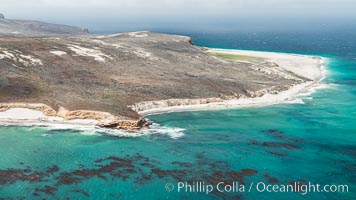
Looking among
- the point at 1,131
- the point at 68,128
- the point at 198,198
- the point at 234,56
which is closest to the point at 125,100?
the point at 68,128

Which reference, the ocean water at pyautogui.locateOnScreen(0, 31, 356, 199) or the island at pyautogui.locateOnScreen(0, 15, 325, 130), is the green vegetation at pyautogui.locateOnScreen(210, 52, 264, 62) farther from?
the ocean water at pyautogui.locateOnScreen(0, 31, 356, 199)

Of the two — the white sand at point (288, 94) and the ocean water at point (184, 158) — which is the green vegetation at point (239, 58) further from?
the ocean water at point (184, 158)

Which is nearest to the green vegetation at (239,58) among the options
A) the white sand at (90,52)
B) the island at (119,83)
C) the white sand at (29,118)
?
the island at (119,83)

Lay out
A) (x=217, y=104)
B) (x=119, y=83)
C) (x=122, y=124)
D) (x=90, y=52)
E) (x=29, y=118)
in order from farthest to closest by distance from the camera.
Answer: (x=90, y=52) → (x=119, y=83) → (x=217, y=104) → (x=29, y=118) → (x=122, y=124)

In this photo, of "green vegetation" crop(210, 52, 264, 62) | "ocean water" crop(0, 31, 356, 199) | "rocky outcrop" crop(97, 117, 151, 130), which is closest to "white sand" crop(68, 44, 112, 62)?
"ocean water" crop(0, 31, 356, 199)

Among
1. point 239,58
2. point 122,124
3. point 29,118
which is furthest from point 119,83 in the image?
point 239,58

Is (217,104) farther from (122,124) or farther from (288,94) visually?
(122,124)
